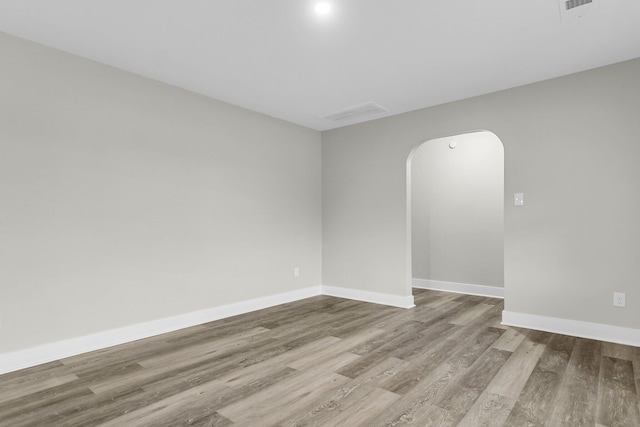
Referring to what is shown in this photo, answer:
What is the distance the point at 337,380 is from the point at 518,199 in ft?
8.86

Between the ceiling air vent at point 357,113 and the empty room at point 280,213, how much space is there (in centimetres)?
7

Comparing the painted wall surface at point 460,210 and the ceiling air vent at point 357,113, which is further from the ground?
the ceiling air vent at point 357,113

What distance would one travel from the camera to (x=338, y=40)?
2707mm

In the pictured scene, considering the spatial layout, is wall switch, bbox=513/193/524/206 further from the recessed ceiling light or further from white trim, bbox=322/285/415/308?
the recessed ceiling light

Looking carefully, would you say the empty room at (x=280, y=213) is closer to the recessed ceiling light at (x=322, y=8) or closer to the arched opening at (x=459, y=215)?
the recessed ceiling light at (x=322, y=8)

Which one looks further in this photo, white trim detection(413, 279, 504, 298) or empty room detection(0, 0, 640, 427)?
white trim detection(413, 279, 504, 298)

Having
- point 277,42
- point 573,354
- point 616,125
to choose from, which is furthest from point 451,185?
point 277,42

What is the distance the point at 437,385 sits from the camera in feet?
7.54

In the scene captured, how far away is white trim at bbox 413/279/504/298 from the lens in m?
5.07

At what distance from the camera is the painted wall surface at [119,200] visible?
263cm

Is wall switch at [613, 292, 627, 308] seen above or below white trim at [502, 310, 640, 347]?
above

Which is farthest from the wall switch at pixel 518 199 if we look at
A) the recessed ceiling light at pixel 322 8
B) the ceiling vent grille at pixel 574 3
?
the recessed ceiling light at pixel 322 8

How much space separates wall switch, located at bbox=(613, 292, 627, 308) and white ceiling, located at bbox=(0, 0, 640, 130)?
2.11 meters

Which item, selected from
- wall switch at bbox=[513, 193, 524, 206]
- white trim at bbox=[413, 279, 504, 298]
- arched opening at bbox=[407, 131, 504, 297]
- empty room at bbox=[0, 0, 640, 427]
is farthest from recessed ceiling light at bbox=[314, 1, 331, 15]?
white trim at bbox=[413, 279, 504, 298]
